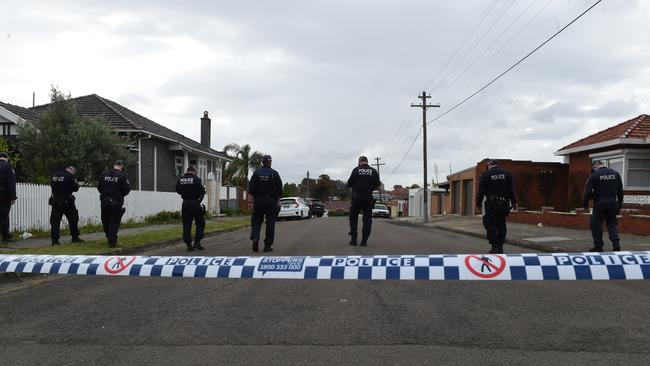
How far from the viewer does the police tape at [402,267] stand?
4.65 m

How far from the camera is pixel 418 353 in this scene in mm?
4102

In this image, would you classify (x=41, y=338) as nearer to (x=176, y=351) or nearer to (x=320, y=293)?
(x=176, y=351)

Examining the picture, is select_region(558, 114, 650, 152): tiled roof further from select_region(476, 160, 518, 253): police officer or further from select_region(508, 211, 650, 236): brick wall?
select_region(476, 160, 518, 253): police officer

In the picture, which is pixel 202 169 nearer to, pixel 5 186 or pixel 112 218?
pixel 5 186

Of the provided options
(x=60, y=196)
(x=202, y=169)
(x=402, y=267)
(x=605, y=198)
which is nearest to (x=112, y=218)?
(x=60, y=196)

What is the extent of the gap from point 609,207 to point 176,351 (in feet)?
26.2

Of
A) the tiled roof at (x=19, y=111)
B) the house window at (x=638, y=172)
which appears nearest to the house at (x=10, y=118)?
the tiled roof at (x=19, y=111)

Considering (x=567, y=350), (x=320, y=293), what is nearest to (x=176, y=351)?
(x=320, y=293)

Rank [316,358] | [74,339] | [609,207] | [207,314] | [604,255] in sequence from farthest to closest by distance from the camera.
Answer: [609,207] → [207,314] → [604,255] → [74,339] → [316,358]

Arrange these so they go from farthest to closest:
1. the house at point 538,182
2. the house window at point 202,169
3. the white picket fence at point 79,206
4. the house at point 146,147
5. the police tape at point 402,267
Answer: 1. the house window at point 202,169
2. the house at point 538,182
3. the house at point 146,147
4. the white picket fence at point 79,206
5. the police tape at point 402,267

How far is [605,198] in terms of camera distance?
30.6 feet

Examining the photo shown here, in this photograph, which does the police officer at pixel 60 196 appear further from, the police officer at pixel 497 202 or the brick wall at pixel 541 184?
the brick wall at pixel 541 184

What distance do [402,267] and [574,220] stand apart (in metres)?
14.3

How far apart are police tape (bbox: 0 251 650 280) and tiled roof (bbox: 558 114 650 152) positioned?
1785 centimetres
